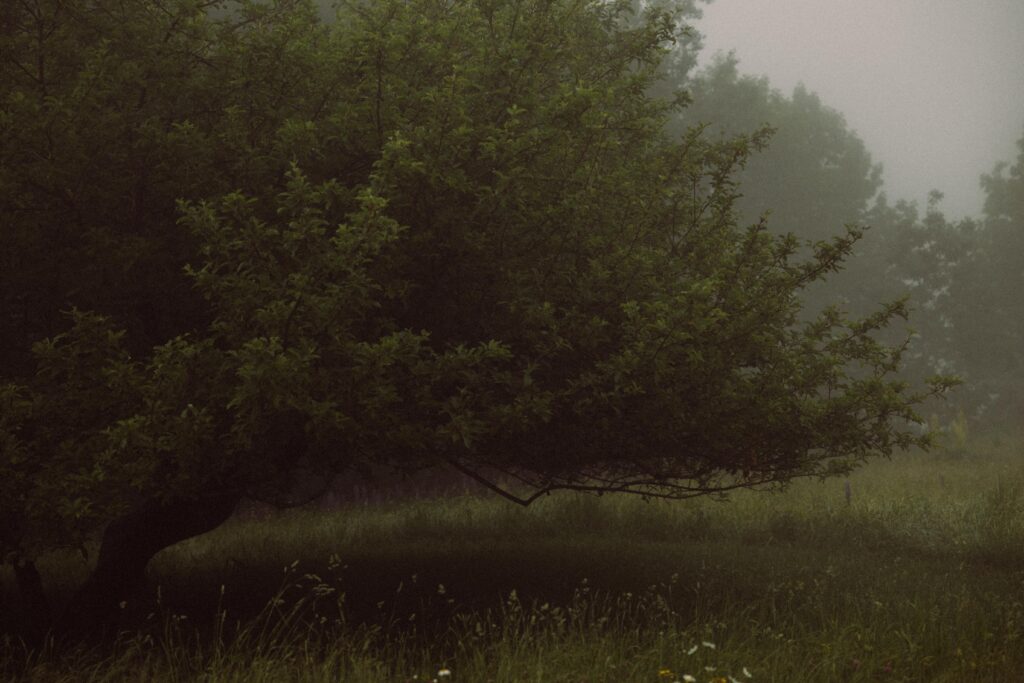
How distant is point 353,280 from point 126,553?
4.33 metres

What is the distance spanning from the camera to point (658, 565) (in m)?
10.1

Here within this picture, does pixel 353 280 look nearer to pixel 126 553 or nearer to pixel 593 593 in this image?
pixel 126 553

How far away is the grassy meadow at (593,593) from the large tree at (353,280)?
118 centimetres

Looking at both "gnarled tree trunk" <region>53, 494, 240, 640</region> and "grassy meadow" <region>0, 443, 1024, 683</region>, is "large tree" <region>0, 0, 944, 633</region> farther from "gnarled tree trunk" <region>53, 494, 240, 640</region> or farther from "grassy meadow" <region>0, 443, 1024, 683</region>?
"grassy meadow" <region>0, 443, 1024, 683</region>

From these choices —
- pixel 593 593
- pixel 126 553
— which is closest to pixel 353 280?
pixel 126 553

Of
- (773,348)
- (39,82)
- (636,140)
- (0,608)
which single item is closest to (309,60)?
(39,82)

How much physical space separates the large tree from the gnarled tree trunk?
0.03m

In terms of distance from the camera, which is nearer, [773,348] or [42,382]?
[42,382]

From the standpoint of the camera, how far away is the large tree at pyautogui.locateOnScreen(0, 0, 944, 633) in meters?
5.57

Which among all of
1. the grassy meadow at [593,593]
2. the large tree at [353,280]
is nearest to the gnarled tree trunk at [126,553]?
the large tree at [353,280]

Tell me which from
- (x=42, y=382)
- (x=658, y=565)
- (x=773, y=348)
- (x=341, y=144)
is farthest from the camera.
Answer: (x=658, y=565)

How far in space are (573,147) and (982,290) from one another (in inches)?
1467

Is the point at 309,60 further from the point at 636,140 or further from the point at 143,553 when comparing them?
the point at 143,553

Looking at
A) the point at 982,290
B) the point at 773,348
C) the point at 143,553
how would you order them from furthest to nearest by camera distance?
the point at 982,290 → the point at 143,553 → the point at 773,348
